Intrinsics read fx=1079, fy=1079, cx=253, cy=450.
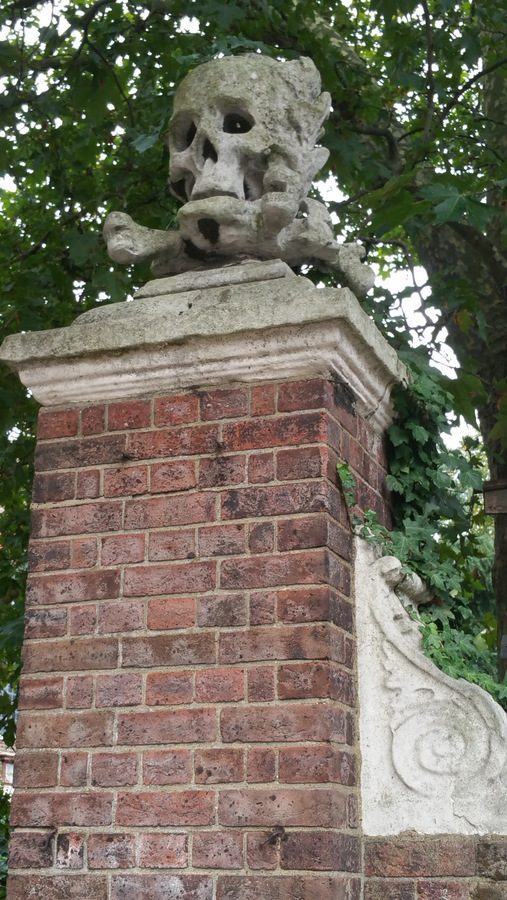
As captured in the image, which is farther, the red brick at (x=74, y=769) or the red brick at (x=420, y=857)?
the red brick at (x=74, y=769)

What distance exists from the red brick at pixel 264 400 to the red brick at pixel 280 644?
2.01 ft

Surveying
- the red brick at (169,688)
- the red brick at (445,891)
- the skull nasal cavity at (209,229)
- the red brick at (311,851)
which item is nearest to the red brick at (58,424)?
the skull nasal cavity at (209,229)

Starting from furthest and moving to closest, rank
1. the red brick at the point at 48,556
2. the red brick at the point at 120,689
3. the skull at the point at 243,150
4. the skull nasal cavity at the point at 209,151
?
the skull nasal cavity at the point at 209,151 < the skull at the point at 243,150 < the red brick at the point at 48,556 < the red brick at the point at 120,689

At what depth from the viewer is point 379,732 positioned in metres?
2.94

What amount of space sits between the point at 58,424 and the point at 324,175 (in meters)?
5.31

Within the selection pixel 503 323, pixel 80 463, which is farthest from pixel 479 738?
pixel 503 323

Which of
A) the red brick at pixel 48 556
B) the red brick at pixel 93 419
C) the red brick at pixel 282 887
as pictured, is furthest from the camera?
the red brick at pixel 93 419

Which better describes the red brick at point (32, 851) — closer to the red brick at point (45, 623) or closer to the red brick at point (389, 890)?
the red brick at point (45, 623)

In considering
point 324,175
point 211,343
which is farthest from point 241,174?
point 324,175

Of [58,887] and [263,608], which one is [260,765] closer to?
[263,608]

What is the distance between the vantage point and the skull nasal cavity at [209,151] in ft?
11.4

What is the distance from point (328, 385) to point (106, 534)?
2.52 feet

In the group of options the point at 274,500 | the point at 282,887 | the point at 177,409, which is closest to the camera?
the point at 282,887

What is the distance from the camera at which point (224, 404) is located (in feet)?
10.2
